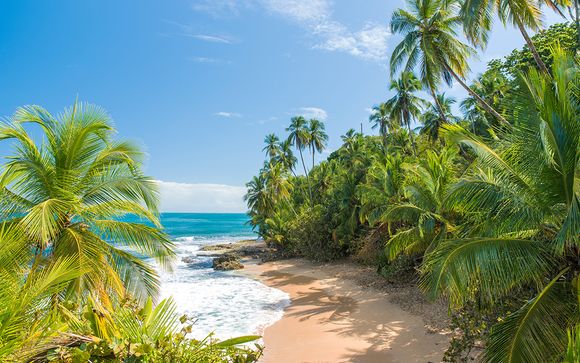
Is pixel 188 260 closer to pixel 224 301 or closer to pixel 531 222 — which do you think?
pixel 224 301

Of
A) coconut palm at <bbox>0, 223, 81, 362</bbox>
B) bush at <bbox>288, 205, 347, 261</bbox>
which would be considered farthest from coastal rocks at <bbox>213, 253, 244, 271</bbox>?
coconut palm at <bbox>0, 223, 81, 362</bbox>

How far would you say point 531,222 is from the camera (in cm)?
545

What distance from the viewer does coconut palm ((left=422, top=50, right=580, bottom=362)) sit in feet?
15.6

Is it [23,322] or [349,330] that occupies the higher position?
[23,322]

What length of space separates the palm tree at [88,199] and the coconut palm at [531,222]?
5.29m

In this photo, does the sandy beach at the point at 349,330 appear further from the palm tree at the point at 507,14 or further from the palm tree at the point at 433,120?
the palm tree at the point at 433,120

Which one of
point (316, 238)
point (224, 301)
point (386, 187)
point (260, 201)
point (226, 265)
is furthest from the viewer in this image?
point (260, 201)

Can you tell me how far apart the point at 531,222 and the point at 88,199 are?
7.72m

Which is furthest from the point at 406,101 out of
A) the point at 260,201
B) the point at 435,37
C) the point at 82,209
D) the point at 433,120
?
the point at 82,209

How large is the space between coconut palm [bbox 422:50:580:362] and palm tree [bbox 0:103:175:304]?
529 cm

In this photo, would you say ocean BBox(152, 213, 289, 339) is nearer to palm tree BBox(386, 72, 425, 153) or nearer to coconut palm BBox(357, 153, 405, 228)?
coconut palm BBox(357, 153, 405, 228)

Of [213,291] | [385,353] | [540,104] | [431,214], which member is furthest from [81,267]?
[213,291]

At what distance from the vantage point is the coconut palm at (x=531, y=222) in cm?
476

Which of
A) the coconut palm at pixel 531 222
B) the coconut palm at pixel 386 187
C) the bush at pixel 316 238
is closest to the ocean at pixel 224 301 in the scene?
the bush at pixel 316 238
